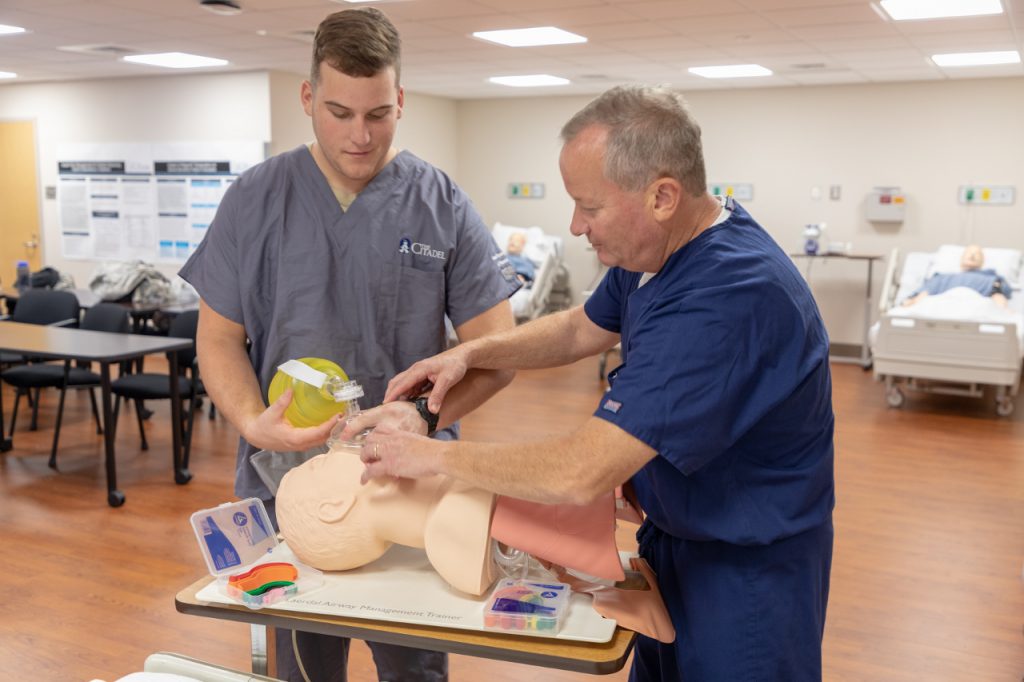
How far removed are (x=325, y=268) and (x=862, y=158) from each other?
23.9 feet

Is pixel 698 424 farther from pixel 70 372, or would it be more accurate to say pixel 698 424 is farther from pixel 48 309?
pixel 48 309

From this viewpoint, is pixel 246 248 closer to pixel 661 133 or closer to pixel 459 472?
pixel 459 472

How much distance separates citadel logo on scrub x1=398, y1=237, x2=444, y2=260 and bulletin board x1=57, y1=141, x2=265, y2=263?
19.9ft

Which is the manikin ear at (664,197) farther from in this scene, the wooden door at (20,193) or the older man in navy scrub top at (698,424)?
the wooden door at (20,193)

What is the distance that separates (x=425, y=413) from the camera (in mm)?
1621

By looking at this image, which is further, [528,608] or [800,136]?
[800,136]

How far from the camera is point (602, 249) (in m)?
1.37

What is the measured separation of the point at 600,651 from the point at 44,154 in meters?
8.98

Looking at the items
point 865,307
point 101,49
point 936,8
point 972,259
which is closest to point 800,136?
point 865,307

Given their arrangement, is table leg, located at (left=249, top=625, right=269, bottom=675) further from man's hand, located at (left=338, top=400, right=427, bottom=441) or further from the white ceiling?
the white ceiling

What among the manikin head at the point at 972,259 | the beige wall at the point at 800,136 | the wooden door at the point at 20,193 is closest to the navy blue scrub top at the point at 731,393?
the manikin head at the point at 972,259

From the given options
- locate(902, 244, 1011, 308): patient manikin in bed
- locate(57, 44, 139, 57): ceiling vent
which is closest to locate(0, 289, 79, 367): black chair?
locate(57, 44, 139, 57): ceiling vent

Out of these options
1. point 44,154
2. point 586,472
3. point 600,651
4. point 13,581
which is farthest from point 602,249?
point 44,154

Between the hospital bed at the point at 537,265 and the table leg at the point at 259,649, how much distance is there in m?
5.80
